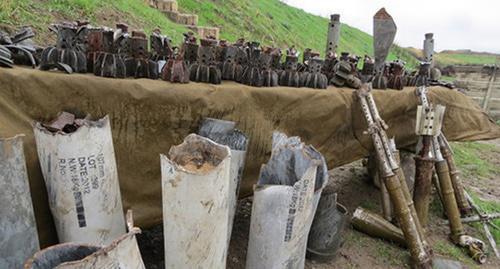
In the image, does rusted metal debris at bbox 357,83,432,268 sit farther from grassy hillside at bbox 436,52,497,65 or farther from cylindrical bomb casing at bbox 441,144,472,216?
grassy hillside at bbox 436,52,497,65

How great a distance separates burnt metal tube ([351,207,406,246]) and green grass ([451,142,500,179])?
2858 mm

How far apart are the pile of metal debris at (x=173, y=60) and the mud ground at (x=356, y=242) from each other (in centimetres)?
108

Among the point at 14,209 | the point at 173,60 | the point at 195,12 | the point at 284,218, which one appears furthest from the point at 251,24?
the point at 14,209

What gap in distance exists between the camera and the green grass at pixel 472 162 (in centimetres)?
566

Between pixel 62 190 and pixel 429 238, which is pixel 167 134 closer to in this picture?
pixel 62 190

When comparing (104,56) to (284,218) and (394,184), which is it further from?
(394,184)

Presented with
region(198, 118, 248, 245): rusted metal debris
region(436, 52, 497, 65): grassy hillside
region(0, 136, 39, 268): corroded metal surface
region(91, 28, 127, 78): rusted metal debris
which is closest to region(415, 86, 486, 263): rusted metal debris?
region(198, 118, 248, 245): rusted metal debris

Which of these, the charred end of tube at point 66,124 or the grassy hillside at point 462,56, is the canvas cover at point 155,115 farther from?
the grassy hillside at point 462,56

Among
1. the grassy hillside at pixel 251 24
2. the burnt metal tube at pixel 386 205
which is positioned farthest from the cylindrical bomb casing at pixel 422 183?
the grassy hillside at pixel 251 24

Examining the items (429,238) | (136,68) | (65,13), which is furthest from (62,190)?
(65,13)

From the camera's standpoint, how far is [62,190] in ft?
5.41

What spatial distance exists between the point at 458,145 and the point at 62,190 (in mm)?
6968

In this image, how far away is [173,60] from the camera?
2.12 metres

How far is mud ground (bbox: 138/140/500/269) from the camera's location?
2596 millimetres
